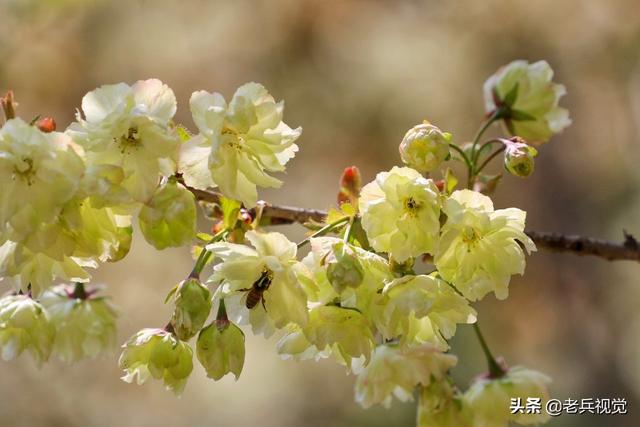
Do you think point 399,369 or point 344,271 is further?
point 399,369

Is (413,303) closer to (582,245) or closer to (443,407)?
(443,407)

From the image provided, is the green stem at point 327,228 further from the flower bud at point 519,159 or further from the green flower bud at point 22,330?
the green flower bud at point 22,330

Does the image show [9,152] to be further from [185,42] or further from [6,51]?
[185,42]

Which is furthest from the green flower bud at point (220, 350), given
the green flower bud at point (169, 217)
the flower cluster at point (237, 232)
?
the green flower bud at point (169, 217)

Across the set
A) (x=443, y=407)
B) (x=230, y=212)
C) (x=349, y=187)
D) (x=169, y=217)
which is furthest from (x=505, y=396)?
(x=169, y=217)

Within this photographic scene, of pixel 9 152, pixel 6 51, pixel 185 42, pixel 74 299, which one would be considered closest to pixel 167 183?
pixel 9 152

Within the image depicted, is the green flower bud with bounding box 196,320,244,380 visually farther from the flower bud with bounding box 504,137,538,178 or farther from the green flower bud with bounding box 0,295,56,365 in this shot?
the flower bud with bounding box 504,137,538,178

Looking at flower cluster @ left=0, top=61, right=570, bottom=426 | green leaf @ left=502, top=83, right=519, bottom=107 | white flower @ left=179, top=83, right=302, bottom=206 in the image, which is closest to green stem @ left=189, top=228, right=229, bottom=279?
flower cluster @ left=0, top=61, right=570, bottom=426
